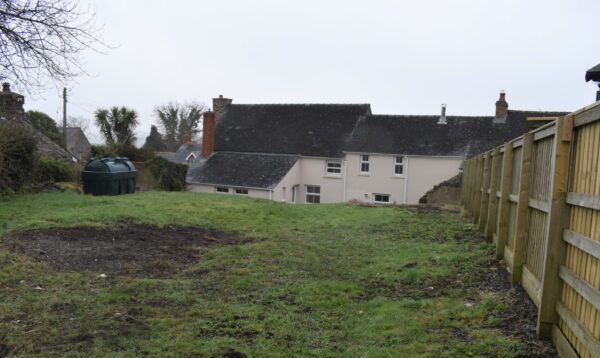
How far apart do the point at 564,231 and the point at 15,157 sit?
757 inches

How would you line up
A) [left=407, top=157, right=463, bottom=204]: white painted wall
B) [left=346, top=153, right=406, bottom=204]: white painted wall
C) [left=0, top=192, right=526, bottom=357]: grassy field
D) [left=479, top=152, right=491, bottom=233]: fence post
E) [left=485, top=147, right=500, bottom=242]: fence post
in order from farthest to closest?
[left=346, top=153, right=406, bottom=204]: white painted wall
[left=407, top=157, right=463, bottom=204]: white painted wall
[left=479, top=152, right=491, bottom=233]: fence post
[left=485, top=147, right=500, bottom=242]: fence post
[left=0, top=192, right=526, bottom=357]: grassy field

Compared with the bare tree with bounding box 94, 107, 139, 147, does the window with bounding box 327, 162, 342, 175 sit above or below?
below

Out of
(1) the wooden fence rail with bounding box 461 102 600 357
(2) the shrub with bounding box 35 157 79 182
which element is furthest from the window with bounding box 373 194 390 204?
(1) the wooden fence rail with bounding box 461 102 600 357

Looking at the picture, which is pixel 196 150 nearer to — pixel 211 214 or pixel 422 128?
pixel 422 128

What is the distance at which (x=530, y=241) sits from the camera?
4.94m

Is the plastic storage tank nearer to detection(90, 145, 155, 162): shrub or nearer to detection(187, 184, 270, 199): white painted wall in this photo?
detection(90, 145, 155, 162): shrub

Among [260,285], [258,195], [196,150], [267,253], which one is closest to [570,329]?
[260,285]

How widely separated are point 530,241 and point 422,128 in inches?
1130

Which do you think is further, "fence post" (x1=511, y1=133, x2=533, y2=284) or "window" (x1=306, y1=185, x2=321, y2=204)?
"window" (x1=306, y1=185, x2=321, y2=204)

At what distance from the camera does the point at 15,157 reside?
17594 millimetres

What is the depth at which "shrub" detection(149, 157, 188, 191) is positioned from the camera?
29.1 meters

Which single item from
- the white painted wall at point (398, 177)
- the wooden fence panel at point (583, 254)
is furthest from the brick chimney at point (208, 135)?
the wooden fence panel at point (583, 254)

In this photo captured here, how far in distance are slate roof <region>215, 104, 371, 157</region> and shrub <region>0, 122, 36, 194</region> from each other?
19.0 meters

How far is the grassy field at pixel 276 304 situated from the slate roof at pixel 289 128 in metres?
24.3
